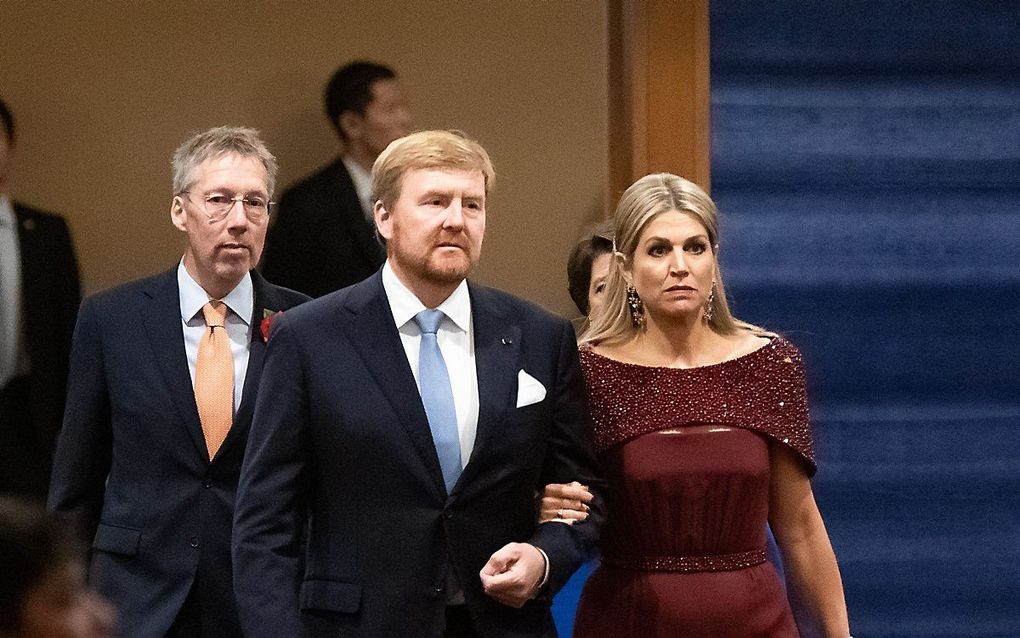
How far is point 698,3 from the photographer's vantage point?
15.6 feet

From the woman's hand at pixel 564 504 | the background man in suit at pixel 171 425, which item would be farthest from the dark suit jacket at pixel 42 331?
the woman's hand at pixel 564 504

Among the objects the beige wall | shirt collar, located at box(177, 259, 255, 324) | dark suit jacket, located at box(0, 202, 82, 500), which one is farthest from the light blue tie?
the beige wall

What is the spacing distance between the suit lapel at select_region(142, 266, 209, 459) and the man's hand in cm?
79

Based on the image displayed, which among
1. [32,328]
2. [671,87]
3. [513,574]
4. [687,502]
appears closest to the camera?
[513,574]

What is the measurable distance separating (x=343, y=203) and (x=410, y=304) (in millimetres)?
2371

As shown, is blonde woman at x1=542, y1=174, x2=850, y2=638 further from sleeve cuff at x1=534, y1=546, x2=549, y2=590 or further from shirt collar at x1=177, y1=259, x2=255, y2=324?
Answer: shirt collar at x1=177, y1=259, x2=255, y2=324

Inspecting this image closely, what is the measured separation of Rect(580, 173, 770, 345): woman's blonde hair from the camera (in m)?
3.18

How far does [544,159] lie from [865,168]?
1.40m

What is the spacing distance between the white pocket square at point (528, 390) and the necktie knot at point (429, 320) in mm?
170

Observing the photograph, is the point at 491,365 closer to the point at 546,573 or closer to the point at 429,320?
the point at 429,320

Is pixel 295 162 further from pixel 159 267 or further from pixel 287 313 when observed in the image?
pixel 287 313

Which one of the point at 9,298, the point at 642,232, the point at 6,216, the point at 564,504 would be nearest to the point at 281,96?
the point at 6,216

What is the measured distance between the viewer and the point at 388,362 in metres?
2.79

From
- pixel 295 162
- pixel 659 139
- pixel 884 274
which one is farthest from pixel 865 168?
pixel 295 162
